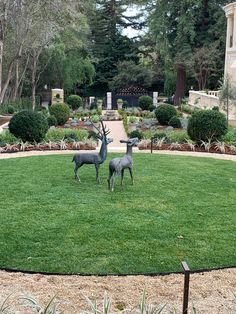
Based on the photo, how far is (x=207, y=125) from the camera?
14.1 meters

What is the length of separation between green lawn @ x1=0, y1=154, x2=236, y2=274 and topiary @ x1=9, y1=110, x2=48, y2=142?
153 inches

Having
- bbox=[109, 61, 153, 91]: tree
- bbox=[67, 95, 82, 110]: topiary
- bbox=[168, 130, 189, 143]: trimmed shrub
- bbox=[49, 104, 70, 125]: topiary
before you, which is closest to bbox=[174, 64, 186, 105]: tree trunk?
bbox=[109, 61, 153, 91]: tree

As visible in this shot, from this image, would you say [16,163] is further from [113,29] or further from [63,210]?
[113,29]

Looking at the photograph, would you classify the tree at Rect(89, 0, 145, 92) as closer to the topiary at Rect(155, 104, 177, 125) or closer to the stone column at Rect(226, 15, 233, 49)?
the stone column at Rect(226, 15, 233, 49)

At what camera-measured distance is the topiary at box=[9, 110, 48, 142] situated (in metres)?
14.1

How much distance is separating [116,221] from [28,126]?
8312 millimetres

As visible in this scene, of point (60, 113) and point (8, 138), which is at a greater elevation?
point (60, 113)

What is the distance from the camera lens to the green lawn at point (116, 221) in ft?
17.1

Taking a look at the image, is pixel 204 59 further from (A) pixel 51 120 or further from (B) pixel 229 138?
(B) pixel 229 138

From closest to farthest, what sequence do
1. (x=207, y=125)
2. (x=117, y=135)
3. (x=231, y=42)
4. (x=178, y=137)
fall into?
(x=207, y=125), (x=178, y=137), (x=117, y=135), (x=231, y=42)

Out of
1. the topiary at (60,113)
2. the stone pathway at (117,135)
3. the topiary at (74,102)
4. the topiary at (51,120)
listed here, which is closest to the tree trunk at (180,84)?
the topiary at (74,102)

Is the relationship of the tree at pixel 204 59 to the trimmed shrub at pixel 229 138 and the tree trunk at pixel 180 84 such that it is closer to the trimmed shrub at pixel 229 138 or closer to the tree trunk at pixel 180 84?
the tree trunk at pixel 180 84

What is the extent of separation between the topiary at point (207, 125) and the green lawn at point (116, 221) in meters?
3.87

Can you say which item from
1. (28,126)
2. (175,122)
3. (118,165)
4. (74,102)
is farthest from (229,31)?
(118,165)
